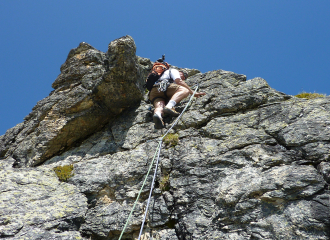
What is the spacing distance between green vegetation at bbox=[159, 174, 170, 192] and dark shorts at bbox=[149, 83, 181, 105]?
4.26 m

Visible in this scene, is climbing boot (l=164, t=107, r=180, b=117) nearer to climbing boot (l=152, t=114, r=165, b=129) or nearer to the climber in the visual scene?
the climber

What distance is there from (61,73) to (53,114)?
2629mm

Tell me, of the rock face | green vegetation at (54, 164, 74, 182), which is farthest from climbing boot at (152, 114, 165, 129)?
green vegetation at (54, 164, 74, 182)

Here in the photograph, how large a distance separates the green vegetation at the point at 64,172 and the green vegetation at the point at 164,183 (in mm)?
2964

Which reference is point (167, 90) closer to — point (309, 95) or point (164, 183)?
point (164, 183)

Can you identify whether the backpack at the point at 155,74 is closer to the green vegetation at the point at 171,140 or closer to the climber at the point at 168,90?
the climber at the point at 168,90

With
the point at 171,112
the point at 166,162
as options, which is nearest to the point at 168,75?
the point at 171,112

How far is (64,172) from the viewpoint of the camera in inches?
315

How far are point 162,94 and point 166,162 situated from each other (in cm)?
400

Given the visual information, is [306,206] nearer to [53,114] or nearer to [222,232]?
[222,232]

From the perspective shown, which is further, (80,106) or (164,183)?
(80,106)

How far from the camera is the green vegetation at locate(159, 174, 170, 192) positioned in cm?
683

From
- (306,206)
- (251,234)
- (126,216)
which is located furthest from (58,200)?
(306,206)

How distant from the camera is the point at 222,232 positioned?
5.36m
